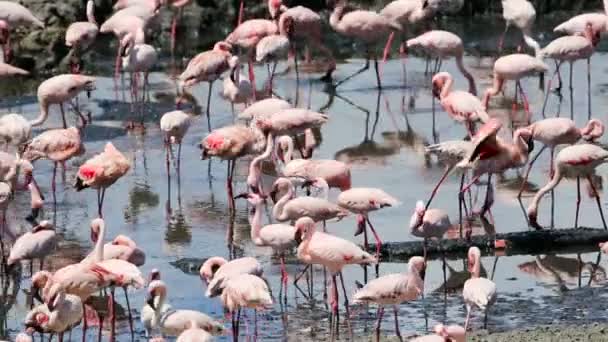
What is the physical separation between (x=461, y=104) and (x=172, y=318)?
5676 mm

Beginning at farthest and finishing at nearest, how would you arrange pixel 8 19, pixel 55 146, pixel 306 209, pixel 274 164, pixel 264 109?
pixel 8 19
pixel 264 109
pixel 274 164
pixel 55 146
pixel 306 209

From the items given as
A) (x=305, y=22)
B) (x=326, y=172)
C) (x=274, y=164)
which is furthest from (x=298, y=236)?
(x=305, y=22)

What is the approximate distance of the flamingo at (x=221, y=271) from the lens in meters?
9.81

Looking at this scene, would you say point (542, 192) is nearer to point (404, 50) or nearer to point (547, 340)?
point (547, 340)

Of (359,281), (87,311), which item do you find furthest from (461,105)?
(87,311)

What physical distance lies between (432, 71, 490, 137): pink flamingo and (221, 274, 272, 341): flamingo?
5.03 meters

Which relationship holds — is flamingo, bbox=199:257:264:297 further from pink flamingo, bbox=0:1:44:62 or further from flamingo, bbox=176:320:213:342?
pink flamingo, bbox=0:1:44:62

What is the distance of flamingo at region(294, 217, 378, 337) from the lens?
10.1 metres

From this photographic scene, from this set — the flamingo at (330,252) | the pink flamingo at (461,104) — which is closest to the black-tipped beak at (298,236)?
the flamingo at (330,252)

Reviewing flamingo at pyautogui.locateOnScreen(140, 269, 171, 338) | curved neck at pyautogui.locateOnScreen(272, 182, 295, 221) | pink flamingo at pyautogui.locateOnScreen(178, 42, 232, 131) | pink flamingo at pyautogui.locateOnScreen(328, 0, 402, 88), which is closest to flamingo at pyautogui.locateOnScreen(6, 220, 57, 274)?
flamingo at pyautogui.locateOnScreen(140, 269, 171, 338)

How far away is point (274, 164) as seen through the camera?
13.7 metres

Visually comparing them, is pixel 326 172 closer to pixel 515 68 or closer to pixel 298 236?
pixel 298 236

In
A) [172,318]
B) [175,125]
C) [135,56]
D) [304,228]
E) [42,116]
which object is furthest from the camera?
[135,56]

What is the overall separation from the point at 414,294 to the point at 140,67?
8074 millimetres
